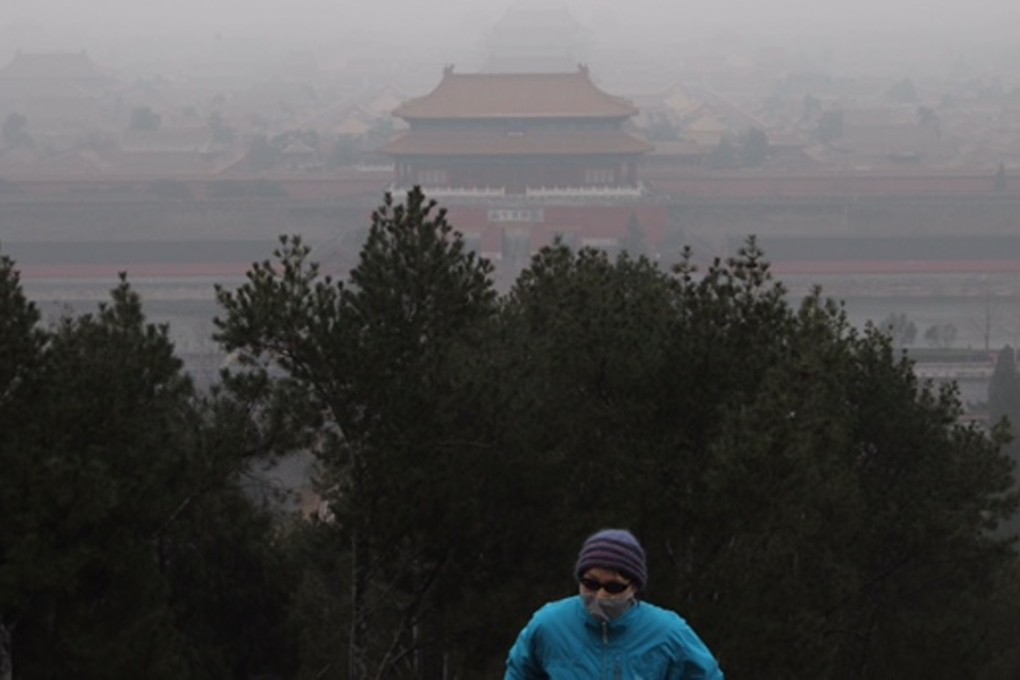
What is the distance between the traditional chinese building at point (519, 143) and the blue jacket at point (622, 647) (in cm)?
3188

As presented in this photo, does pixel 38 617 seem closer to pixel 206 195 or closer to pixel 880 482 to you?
pixel 880 482

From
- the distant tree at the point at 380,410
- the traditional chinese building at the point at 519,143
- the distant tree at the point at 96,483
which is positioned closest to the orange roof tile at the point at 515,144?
the traditional chinese building at the point at 519,143

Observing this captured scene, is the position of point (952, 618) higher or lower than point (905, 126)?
lower

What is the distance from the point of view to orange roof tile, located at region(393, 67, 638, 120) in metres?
35.3

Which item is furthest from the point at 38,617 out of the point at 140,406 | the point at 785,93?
the point at 785,93

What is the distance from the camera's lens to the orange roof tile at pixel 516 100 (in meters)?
35.3

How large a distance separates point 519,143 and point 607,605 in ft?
107

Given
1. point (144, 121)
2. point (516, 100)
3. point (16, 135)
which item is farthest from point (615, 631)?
point (16, 135)

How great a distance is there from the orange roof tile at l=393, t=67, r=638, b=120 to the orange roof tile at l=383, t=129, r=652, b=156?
386mm

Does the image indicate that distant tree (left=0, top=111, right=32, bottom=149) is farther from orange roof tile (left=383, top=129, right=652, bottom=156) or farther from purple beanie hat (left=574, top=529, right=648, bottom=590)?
purple beanie hat (left=574, top=529, right=648, bottom=590)

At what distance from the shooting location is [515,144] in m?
34.8

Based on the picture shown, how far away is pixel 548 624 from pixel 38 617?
162 inches

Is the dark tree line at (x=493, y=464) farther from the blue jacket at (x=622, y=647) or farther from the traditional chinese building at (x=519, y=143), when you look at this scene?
the traditional chinese building at (x=519, y=143)

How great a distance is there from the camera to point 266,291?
695 cm
